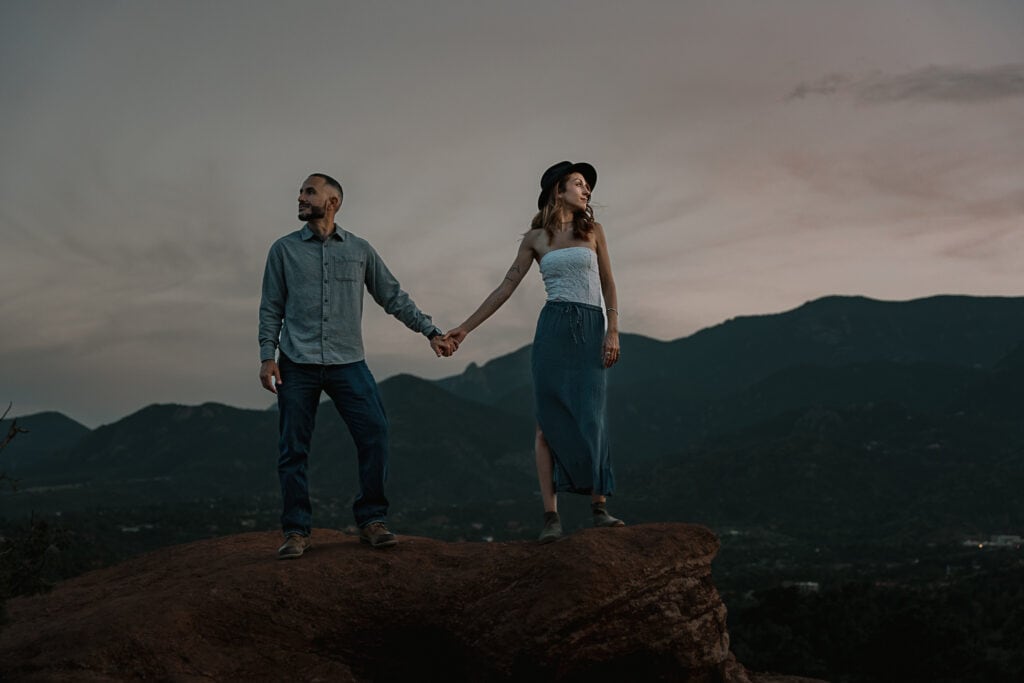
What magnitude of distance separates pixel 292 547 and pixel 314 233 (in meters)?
2.77

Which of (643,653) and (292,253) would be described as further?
(292,253)

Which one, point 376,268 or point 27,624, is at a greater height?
point 376,268

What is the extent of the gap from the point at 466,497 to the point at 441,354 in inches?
6027

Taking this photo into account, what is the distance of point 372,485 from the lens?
780cm

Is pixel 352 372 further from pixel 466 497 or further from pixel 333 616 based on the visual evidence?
pixel 466 497

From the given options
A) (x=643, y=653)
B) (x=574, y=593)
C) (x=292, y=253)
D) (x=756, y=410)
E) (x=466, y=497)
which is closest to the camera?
(x=574, y=593)

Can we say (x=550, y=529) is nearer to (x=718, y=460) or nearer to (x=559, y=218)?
(x=559, y=218)

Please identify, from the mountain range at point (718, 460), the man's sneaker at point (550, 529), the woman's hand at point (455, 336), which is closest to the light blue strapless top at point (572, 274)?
the woman's hand at point (455, 336)

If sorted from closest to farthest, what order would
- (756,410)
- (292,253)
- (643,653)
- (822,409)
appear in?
(643,653)
(292,253)
(822,409)
(756,410)

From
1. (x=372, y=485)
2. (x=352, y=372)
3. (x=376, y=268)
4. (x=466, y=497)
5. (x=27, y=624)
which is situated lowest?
(x=466, y=497)

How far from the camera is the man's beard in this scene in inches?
311

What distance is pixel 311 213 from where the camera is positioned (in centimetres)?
789

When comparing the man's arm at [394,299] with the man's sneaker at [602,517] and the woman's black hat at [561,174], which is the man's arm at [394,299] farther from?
the man's sneaker at [602,517]

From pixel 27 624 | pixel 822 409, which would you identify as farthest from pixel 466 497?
pixel 27 624
